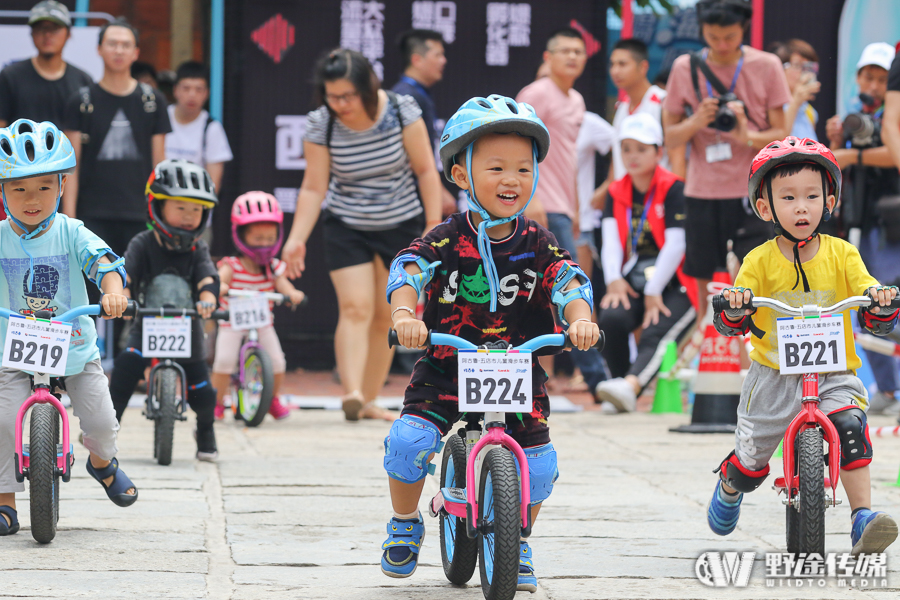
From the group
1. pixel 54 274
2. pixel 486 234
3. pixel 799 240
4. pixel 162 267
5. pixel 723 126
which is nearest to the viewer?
pixel 486 234

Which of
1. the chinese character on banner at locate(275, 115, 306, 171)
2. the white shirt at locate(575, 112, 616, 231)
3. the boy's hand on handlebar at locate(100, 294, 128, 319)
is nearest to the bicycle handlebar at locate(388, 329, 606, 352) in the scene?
the boy's hand on handlebar at locate(100, 294, 128, 319)

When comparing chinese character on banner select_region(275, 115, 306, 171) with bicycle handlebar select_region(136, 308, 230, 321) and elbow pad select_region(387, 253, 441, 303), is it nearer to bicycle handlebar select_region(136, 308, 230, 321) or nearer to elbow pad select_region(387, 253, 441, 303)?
bicycle handlebar select_region(136, 308, 230, 321)

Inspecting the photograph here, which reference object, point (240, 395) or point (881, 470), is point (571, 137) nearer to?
point (240, 395)


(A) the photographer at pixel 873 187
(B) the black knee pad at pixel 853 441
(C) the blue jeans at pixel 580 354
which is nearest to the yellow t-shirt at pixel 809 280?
(B) the black knee pad at pixel 853 441

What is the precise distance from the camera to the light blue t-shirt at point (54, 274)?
4.50 meters

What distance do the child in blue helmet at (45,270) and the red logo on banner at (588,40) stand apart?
6.87 metres

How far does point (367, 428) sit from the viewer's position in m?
7.55

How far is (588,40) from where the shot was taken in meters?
10.9

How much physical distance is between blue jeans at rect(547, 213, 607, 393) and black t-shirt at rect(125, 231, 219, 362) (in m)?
3.21

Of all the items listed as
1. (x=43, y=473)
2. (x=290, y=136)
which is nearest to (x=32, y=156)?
(x=43, y=473)

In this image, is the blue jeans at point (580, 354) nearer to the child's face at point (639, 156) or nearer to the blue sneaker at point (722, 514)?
the child's face at point (639, 156)

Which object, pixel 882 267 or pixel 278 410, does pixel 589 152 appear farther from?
pixel 278 410

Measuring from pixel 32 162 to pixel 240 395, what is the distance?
3.66 meters

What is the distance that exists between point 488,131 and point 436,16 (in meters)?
7.31
